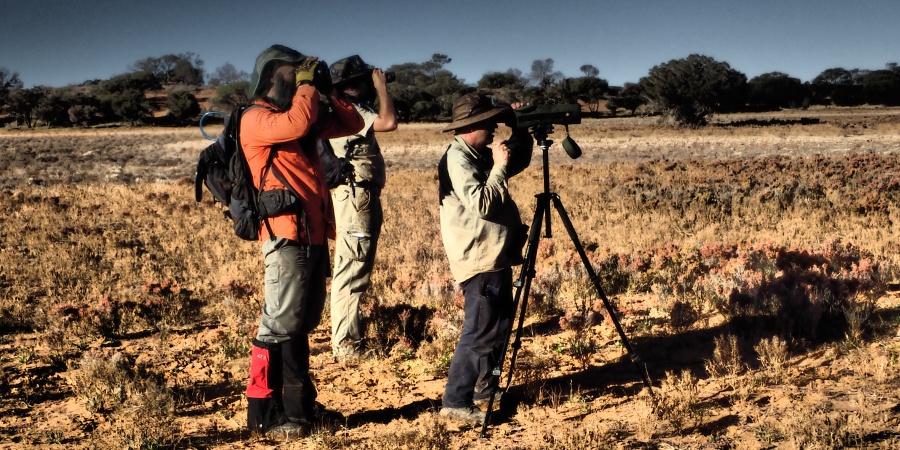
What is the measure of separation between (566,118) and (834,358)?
259 cm

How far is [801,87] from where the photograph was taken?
52.5 metres

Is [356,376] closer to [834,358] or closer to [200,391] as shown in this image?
[200,391]

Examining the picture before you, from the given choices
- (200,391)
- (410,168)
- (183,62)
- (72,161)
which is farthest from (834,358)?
(183,62)

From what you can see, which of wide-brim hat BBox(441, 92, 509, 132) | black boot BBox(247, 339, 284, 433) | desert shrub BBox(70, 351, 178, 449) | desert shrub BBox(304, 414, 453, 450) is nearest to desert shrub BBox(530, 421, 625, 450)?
desert shrub BBox(304, 414, 453, 450)

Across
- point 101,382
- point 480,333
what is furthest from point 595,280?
point 101,382

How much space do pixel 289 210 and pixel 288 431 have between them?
4.23ft

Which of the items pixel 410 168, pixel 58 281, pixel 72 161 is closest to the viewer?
pixel 58 281

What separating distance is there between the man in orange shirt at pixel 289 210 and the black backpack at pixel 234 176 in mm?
48

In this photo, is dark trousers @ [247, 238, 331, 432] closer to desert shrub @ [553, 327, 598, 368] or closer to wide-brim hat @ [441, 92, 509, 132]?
wide-brim hat @ [441, 92, 509, 132]

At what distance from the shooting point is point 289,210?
142 inches

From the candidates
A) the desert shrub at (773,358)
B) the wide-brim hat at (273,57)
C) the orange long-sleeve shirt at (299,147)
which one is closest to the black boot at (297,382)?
the orange long-sleeve shirt at (299,147)

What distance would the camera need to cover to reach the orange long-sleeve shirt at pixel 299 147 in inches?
136

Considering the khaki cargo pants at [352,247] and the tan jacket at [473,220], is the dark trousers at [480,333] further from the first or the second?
the khaki cargo pants at [352,247]

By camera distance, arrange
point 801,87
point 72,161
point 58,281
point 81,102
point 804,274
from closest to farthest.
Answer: point 804,274 → point 58,281 → point 72,161 → point 801,87 → point 81,102
